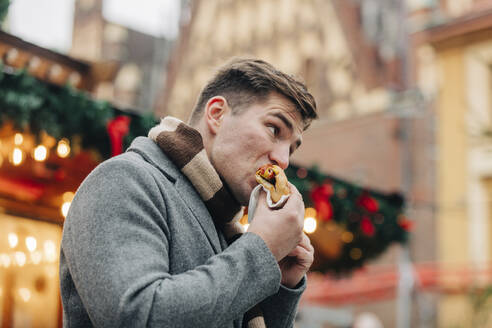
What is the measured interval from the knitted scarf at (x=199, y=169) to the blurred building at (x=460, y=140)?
1331cm

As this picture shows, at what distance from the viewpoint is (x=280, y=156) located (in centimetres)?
152

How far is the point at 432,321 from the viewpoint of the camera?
15969 mm

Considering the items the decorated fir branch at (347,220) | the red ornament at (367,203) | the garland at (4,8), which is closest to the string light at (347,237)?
the decorated fir branch at (347,220)

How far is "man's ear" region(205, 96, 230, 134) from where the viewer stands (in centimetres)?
155

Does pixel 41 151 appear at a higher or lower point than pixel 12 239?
higher

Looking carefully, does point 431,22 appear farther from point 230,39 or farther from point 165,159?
point 165,159

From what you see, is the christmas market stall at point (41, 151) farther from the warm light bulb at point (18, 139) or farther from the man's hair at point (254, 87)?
the man's hair at point (254, 87)

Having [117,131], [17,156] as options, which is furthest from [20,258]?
[117,131]

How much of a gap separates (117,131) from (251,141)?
9.67ft

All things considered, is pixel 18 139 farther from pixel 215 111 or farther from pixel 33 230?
pixel 215 111

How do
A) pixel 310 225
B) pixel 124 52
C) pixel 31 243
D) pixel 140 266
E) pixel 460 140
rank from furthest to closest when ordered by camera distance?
pixel 124 52, pixel 460 140, pixel 310 225, pixel 31 243, pixel 140 266

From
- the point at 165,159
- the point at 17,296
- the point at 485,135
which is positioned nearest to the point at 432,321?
the point at 17,296

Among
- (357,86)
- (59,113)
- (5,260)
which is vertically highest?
(357,86)

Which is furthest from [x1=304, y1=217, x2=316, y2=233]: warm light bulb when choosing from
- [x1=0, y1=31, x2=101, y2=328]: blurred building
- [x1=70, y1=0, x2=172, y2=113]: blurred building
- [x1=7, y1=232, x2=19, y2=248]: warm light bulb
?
[x1=70, y1=0, x2=172, y2=113]: blurred building
